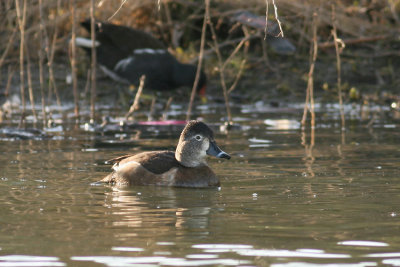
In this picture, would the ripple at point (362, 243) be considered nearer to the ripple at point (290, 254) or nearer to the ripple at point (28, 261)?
the ripple at point (290, 254)

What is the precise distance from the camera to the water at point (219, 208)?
5.38m

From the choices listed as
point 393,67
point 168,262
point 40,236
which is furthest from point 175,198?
point 393,67

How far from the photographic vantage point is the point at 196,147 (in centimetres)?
856

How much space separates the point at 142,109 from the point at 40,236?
10474 millimetres

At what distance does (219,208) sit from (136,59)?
35.1 ft

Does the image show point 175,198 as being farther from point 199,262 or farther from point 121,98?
point 121,98

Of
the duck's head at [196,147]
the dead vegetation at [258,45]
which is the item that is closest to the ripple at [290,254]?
the duck's head at [196,147]

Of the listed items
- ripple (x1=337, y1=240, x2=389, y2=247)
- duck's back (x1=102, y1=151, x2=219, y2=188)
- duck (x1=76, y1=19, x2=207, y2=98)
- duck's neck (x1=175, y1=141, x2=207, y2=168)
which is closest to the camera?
ripple (x1=337, y1=240, x2=389, y2=247)

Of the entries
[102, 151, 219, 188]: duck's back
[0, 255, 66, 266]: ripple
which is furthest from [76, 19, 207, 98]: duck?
[0, 255, 66, 266]: ripple

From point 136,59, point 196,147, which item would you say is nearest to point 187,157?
point 196,147

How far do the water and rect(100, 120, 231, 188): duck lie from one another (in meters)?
0.16

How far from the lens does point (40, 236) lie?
19.4ft

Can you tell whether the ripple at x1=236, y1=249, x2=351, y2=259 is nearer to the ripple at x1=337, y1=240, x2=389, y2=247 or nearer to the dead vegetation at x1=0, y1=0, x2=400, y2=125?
the ripple at x1=337, y1=240, x2=389, y2=247

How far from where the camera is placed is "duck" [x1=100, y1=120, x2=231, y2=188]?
8.34 meters
